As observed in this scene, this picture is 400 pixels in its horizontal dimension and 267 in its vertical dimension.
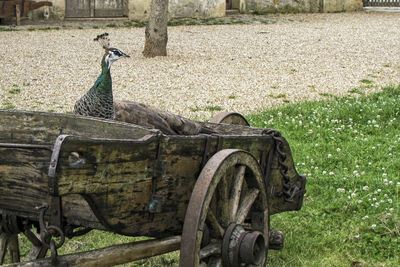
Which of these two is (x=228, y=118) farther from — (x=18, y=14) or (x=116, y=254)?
(x=18, y=14)

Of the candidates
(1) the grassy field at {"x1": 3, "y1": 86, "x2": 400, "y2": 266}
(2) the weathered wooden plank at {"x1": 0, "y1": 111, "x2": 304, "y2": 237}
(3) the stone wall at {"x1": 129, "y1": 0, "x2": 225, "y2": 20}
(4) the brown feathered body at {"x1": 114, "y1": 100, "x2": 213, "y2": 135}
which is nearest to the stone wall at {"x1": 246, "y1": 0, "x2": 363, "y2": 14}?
(3) the stone wall at {"x1": 129, "y1": 0, "x2": 225, "y2": 20}

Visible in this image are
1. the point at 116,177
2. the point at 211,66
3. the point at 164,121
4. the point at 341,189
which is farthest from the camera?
the point at 211,66

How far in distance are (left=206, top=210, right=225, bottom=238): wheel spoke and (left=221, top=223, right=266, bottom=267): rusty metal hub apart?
0.03 m

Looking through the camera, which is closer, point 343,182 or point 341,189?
point 341,189

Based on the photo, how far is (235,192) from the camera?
3547 mm

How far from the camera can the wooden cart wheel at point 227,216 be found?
3.08 m

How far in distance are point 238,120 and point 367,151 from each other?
2.36m

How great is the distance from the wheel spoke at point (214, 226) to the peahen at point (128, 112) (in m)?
0.95

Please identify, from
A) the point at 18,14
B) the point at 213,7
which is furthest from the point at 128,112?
the point at 213,7

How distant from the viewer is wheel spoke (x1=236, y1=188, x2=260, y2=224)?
363cm

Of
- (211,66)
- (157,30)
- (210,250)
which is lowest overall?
(210,250)

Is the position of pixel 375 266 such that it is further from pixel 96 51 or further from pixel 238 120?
pixel 96 51

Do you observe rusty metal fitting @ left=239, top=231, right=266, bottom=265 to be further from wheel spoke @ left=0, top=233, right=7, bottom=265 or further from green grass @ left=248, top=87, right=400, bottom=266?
wheel spoke @ left=0, top=233, right=7, bottom=265

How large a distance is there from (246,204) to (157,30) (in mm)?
9416
